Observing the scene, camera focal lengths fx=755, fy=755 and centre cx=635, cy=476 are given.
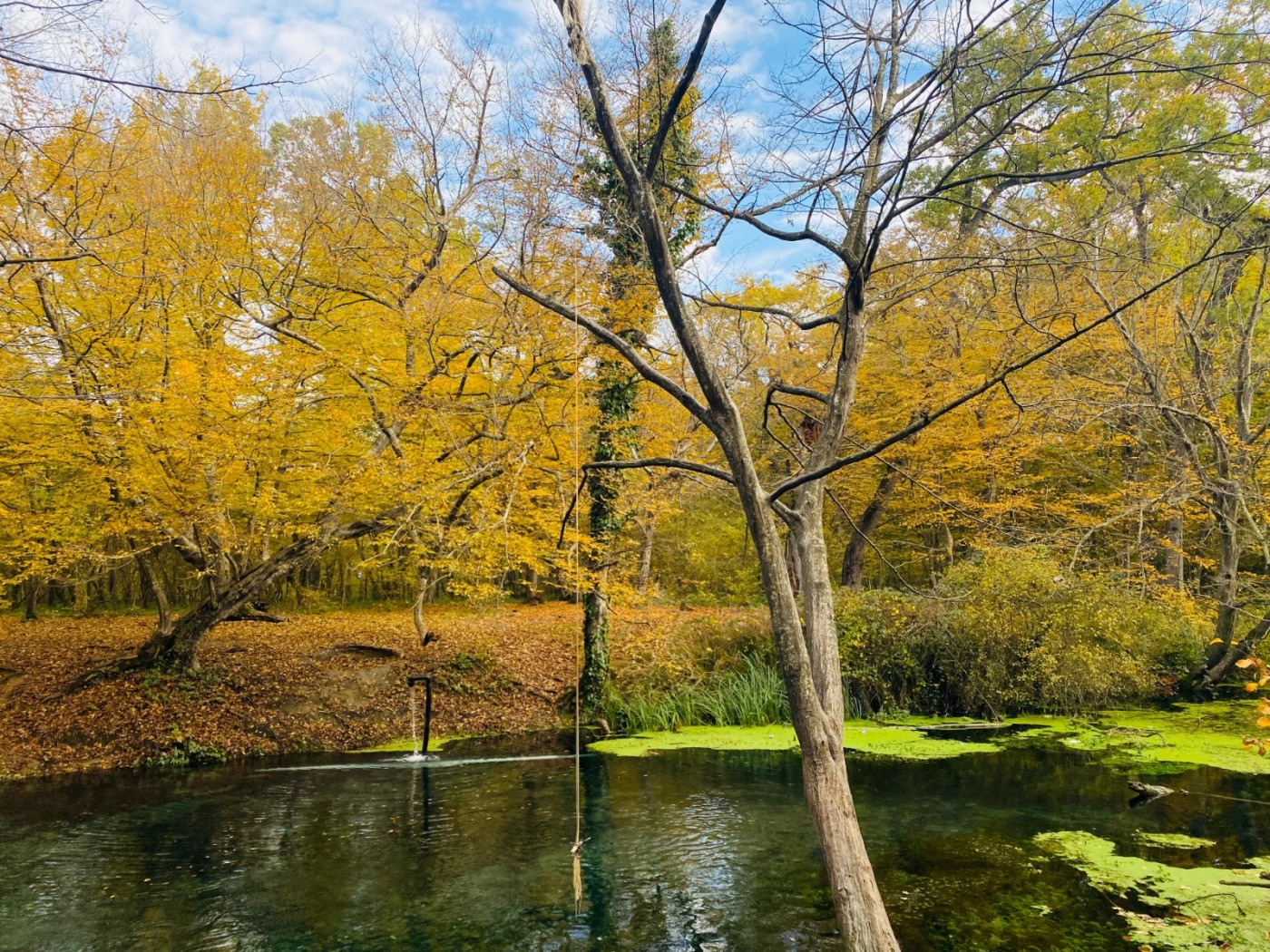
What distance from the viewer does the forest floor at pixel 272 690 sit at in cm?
1083

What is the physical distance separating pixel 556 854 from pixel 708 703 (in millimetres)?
5760

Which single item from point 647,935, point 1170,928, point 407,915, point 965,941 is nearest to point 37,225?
point 407,915

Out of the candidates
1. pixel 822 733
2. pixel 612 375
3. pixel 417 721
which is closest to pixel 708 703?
pixel 417 721

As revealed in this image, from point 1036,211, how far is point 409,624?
14.8m

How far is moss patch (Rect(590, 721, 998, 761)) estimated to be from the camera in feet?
32.7

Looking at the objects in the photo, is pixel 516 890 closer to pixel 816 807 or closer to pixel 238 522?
pixel 816 807

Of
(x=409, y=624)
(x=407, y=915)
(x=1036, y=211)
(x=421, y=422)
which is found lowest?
(x=407, y=915)

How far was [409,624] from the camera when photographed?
17.4 metres

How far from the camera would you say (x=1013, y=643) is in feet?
38.0

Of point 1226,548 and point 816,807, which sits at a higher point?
point 1226,548

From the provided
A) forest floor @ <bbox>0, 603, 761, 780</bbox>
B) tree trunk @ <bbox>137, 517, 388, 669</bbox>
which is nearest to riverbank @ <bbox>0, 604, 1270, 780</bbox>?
forest floor @ <bbox>0, 603, 761, 780</bbox>

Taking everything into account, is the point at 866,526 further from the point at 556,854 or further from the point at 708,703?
the point at 556,854

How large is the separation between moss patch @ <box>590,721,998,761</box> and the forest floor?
5.63ft

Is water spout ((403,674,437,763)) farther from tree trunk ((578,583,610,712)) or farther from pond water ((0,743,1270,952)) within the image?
tree trunk ((578,583,610,712))
